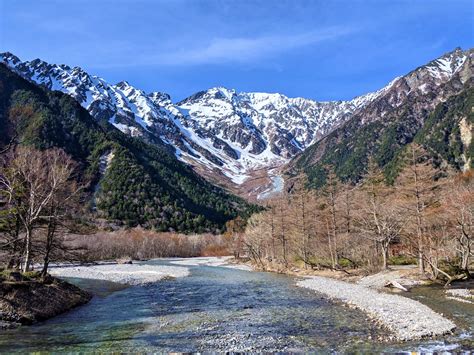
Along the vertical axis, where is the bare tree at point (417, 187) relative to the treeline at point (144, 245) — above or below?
above

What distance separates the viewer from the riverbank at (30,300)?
2371 centimetres

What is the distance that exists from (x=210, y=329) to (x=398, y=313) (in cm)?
1192

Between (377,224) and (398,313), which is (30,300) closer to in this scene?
(398,313)

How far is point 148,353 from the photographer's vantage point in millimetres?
17281

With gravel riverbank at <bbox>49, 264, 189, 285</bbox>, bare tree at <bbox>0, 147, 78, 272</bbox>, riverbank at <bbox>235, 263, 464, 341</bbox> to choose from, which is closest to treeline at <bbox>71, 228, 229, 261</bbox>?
gravel riverbank at <bbox>49, 264, 189, 285</bbox>

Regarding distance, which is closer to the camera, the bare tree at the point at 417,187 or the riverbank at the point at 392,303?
the riverbank at the point at 392,303

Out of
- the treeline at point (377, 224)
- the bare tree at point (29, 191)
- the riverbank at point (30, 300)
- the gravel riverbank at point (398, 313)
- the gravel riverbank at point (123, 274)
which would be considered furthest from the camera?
the gravel riverbank at point (123, 274)

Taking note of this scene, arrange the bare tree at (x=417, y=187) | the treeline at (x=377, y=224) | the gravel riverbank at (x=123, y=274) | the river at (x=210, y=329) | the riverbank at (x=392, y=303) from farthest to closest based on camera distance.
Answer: the gravel riverbank at (x=123, y=274) < the treeline at (x=377, y=224) < the bare tree at (x=417, y=187) < the riverbank at (x=392, y=303) < the river at (x=210, y=329)

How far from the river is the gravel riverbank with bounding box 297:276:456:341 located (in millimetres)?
949

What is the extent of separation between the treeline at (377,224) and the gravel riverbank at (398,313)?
10789 mm

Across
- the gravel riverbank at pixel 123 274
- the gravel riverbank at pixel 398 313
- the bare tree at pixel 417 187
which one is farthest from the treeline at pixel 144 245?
the gravel riverbank at pixel 398 313

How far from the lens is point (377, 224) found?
159 feet

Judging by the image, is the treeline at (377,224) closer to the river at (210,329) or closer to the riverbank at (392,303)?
the riverbank at (392,303)

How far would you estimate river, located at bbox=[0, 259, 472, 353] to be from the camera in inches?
714
